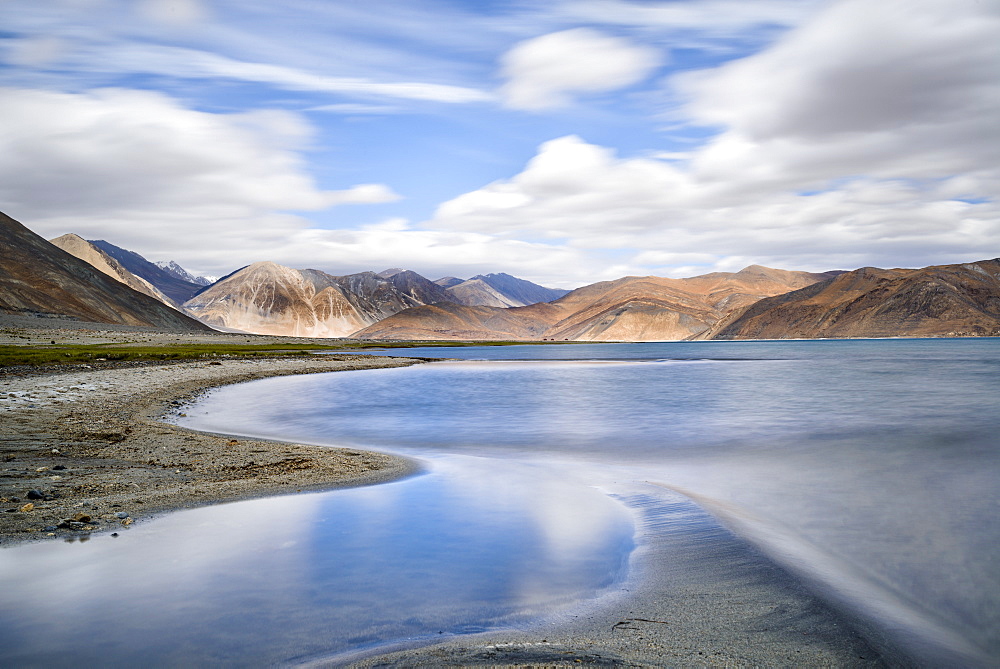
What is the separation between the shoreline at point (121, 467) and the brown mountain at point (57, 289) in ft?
369

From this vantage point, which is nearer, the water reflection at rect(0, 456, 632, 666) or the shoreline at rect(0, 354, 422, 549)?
the water reflection at rect(0, 456, 632, 666)

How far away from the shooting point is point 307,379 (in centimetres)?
5312

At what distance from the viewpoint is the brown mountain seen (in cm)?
12700

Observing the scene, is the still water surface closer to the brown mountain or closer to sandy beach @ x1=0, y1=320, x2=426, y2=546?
sandy beach @ x1=0, y1=320, x2=426, y2=546

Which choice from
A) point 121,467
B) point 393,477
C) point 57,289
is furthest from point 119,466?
point 57,289

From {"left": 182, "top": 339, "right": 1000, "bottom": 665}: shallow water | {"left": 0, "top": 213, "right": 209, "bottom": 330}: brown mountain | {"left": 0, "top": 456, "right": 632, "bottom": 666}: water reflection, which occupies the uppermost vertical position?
{"left": 0, "top": 213, "right": 209, "bottom": 330}: brown mountain

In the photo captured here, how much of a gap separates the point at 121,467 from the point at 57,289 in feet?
510

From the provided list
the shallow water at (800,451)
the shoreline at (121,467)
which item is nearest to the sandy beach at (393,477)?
the shoreline at (121,467)

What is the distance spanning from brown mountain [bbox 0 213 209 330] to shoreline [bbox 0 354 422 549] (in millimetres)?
112442

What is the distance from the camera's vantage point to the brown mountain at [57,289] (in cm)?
12700

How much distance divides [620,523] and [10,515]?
9155 millimetres

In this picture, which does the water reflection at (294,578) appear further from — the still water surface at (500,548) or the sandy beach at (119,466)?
the sandy beach at (119,466)

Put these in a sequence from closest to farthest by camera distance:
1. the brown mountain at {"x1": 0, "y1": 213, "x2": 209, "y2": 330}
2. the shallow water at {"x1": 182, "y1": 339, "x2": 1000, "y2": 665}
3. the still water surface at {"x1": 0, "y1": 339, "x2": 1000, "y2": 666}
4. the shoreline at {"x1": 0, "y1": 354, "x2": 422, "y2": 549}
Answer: the still water surface at {"x1": 0, "y1": 339, "x2": 1000, "y2": 666} → the shallow water at {"x1": 182, "y1": 339, "x2": 1000, "y2": 665} → the shoreline at {"x1": 0, "y1": 354, "x2": 422, "y2": 549} → the brown mountain at {"x1": 0, "y1": 213, "x2": 209, "y2": 330}

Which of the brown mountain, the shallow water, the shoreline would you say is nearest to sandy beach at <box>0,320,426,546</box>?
the shoreline
